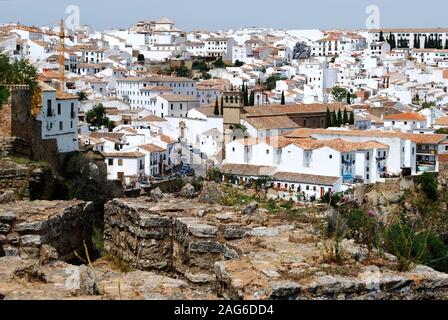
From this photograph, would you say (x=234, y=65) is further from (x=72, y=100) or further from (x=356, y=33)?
(x=72, y=100)

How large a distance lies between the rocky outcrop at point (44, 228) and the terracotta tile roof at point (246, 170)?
30.0m

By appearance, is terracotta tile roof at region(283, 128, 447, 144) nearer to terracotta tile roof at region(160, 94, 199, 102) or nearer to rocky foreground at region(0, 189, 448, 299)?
terracotta tile roof at region(160, 94, 199, 102)

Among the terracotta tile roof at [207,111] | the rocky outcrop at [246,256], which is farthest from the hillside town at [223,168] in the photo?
the terracotta tile roof at [207,111]

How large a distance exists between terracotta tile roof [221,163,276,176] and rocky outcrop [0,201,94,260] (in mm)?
Result: 29997

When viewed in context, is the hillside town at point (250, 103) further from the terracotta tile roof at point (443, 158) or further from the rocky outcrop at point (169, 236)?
the rocky outcrop at point (169, 236)

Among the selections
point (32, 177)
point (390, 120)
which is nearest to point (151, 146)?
point (390, 120)

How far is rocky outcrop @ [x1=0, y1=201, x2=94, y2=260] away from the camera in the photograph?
807cm

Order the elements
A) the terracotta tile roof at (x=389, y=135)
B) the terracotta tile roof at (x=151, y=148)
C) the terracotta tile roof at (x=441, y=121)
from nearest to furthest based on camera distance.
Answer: the terracotta tile roof at (x=151, y=148), the terracotta tile roof at (x=389, y=135), the terracotta tile roof at (x=441, y=121)

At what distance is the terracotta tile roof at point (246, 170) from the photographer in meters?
40.0

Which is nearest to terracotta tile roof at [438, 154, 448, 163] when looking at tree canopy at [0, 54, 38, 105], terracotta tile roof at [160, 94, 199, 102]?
terracotta tile roof at [160, 94, 199, 102]

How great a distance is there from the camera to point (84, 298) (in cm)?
558

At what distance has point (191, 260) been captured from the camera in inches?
293

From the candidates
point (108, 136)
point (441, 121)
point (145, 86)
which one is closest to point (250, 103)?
point (145, 86)

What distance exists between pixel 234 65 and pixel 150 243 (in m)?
89.4
